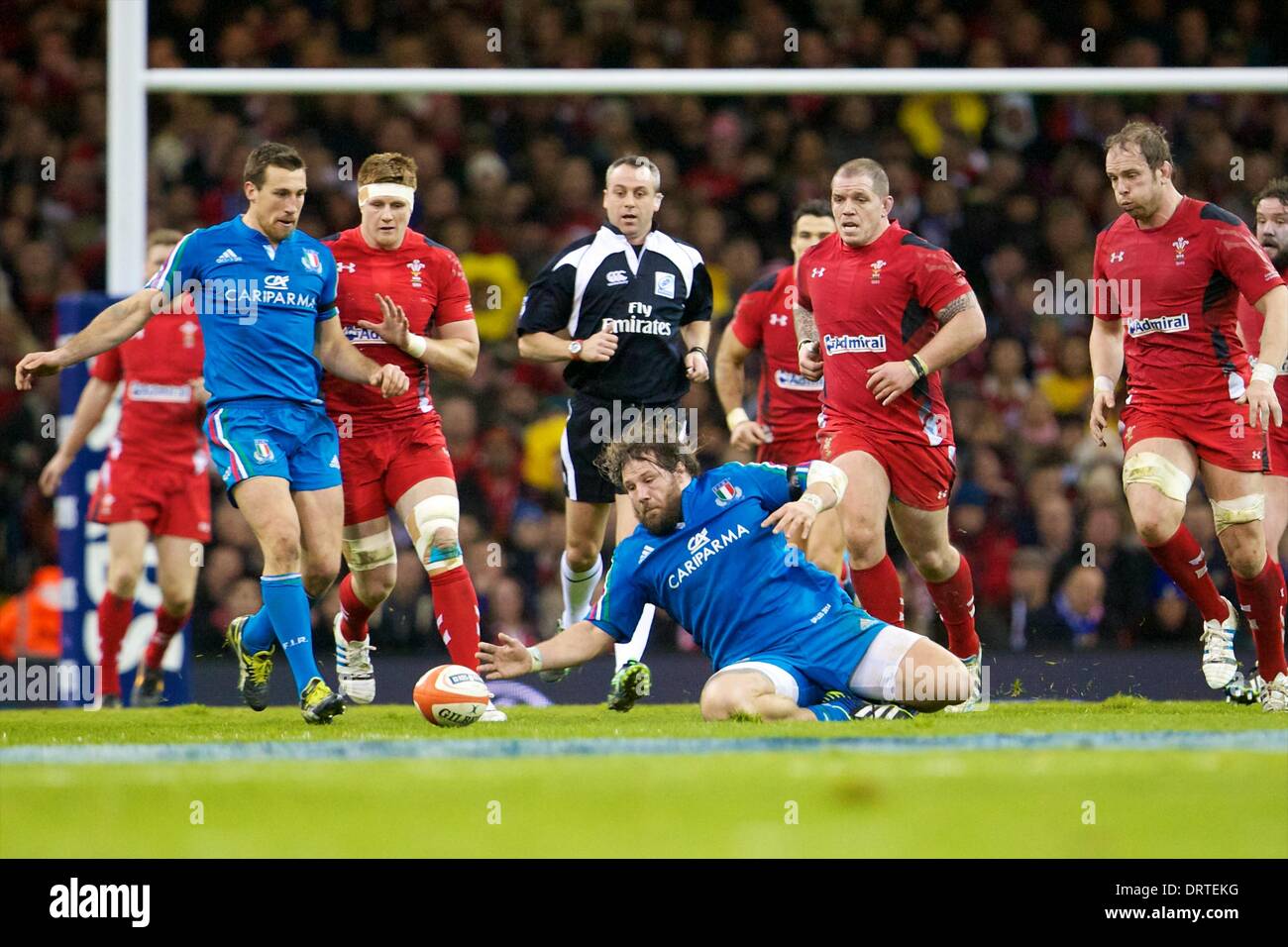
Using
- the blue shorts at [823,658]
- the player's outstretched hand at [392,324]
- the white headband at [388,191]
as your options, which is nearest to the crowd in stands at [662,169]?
the player's outstretched hand at [392,324]

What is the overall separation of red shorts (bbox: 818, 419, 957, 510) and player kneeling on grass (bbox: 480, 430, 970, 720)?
0.76 m

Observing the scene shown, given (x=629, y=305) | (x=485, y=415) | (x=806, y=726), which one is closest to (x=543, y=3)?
(x=485, y=415)

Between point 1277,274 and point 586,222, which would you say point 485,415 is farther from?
point 1277,274

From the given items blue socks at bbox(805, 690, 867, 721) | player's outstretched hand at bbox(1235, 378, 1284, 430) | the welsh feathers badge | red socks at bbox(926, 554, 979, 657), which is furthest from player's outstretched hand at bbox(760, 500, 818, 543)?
player's outstretched hand at bbox(1235, 378, 1284, 430)

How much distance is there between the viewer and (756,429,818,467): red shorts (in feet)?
31.9

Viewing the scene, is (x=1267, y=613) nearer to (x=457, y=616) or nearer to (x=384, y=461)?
(x=457, y=616)

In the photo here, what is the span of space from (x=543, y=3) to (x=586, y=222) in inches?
87.7

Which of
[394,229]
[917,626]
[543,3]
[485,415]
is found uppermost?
[543,3]

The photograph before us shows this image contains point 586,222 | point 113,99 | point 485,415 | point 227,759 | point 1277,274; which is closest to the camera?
point 227,759

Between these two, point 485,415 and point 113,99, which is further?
point 485,415

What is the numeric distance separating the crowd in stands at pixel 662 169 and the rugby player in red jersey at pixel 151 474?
1.59 meters

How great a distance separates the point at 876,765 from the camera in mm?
5324

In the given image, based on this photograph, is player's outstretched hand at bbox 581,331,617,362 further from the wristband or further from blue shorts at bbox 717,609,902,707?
the wristband

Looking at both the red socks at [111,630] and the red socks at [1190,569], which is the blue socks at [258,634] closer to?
the red socks at [111,630]
